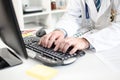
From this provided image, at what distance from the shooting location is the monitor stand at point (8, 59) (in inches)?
31.0

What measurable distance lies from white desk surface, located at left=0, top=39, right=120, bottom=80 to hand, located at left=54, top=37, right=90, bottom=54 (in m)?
0.06

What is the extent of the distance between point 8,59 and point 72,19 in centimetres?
61

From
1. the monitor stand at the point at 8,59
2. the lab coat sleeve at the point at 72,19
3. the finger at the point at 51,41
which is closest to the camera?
the monitor stand at the point at 8,59

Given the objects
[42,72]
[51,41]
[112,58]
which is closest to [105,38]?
[112,58]

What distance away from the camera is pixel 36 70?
0.73 metres

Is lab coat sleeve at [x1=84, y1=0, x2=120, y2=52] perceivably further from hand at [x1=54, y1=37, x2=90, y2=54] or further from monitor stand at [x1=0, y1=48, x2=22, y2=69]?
monitor stand at [x1=0, y1=48, x2=22, y2=69]

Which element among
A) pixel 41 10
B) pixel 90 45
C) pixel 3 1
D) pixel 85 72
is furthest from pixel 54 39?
pixel 41 10

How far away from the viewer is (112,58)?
82cm

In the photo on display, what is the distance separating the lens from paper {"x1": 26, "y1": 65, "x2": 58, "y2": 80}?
675 mm

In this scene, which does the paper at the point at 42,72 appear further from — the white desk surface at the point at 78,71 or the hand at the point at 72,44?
the hand at the point at 72,44

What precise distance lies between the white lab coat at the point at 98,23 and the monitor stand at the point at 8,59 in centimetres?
34

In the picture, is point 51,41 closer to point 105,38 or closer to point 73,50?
point 73,50

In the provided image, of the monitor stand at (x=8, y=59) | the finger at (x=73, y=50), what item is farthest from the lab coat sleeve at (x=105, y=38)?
the monitor stand at (x=8, y=59)

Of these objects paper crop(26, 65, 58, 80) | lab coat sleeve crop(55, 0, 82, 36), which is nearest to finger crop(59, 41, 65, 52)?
paper crop(26, 65, 58, 80)
